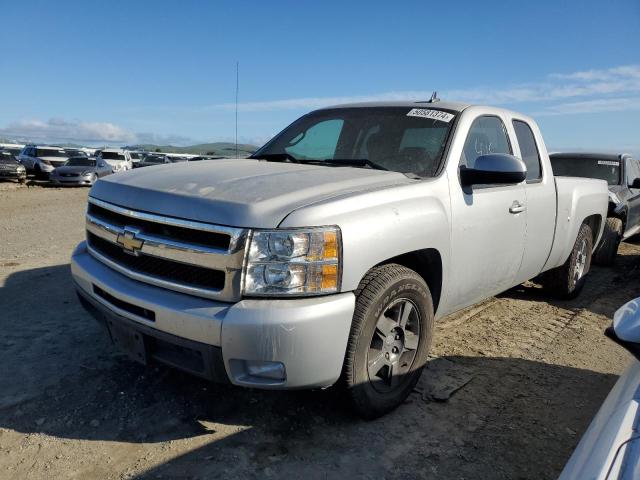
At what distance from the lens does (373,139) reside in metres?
3.71

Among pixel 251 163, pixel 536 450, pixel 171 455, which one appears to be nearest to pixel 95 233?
pixel 251 163

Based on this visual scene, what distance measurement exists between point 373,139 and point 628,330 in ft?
7.73

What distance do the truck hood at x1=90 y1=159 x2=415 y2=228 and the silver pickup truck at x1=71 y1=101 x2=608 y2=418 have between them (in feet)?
0.03

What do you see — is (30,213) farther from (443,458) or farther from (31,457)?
(443,458)

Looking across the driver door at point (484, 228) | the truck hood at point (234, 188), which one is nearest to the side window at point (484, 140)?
the driver door at point (484, 228)

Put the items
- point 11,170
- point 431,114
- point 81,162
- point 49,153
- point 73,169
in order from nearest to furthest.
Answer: point 431,114 → point 73,169 → point 11,170 → point 81,162 → point 49,153

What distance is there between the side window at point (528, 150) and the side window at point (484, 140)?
0.28 metres

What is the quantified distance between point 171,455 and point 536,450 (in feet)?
6.20

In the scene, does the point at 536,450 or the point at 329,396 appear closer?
the point at 536,450

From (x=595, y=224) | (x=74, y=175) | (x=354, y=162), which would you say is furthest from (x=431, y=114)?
(x=74, y=175)

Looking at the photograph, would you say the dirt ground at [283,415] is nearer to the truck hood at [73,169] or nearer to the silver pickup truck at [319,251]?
the silver pickup truck at [319,251]

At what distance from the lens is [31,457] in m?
2.49

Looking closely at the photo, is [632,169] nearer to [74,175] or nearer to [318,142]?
[318,142]

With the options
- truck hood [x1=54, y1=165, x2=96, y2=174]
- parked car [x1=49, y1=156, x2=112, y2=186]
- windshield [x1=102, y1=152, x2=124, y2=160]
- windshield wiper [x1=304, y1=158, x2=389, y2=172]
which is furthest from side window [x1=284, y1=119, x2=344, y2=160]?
windshield [x1=102, y1=152, x2=124, y2=160]
